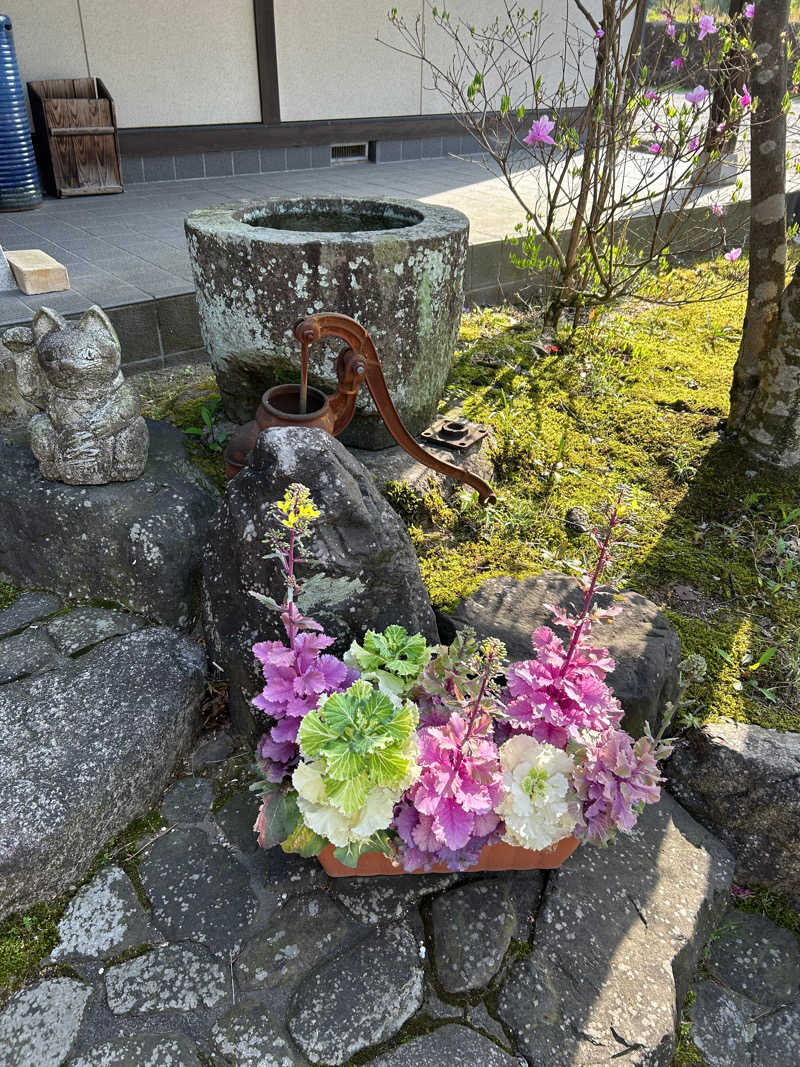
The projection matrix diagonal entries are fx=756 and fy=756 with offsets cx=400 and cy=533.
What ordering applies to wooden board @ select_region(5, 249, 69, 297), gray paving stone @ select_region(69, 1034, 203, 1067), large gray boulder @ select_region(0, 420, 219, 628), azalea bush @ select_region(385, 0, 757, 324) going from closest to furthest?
1. gray paving stone @ select_region(69, 1034, 203, 1067)
2. large gray boulder @ select_region(0, 420, 219, 628)
3. azalea bush @ select_region(385, 0, 757, 324)
4. wooden board @ select_region(5, 249, 69, 297)

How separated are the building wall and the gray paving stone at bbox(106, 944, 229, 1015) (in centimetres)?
702

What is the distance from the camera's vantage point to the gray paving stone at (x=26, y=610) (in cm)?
257

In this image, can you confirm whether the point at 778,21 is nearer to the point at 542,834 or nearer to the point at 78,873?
the point at 542,834

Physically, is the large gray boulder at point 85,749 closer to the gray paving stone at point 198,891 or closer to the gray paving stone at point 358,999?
the gray paving stone at point 198,891

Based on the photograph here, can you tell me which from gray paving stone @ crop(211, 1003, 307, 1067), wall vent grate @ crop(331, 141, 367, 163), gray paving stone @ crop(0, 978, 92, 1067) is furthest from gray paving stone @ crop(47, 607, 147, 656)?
wall vent grate @ crop(331, 141, 367, 163)

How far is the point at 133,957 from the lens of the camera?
5.98ft

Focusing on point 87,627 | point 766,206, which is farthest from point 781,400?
point 87,627

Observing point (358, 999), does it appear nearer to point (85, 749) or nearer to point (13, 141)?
point (85, 749)

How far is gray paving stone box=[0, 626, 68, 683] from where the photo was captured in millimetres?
2371

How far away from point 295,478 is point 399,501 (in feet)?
3.33

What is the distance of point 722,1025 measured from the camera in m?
1.92

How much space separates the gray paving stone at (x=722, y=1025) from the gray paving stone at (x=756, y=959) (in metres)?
0.04

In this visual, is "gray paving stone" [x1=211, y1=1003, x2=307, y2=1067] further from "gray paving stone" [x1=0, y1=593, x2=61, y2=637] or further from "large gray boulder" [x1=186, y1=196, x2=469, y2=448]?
"large gray boulder" [x1=186, y1=196, x2=469, y2=448]

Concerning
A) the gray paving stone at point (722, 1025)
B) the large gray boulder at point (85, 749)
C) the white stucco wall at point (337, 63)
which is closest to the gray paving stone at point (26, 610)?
the large gray boulder at point (85, 749)
